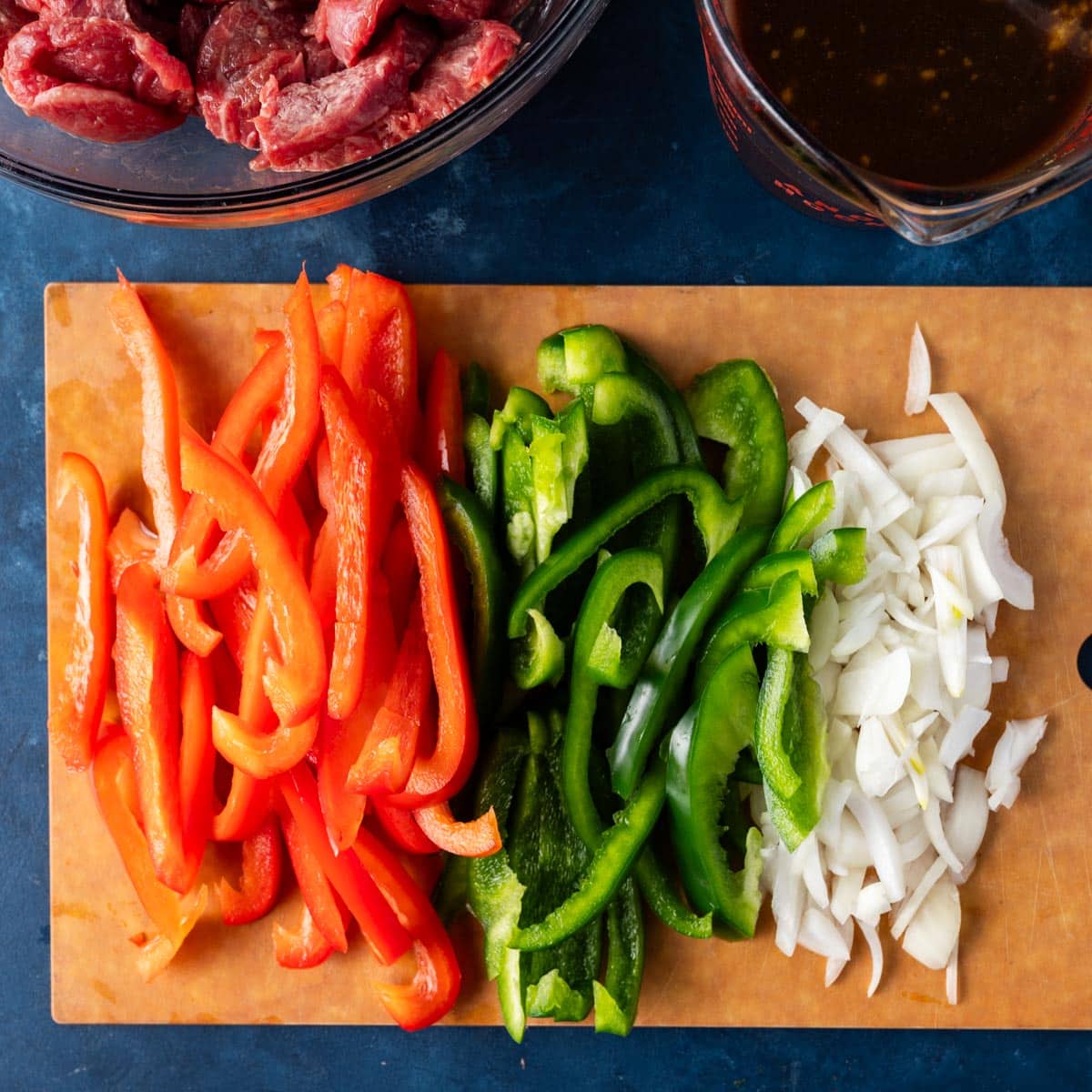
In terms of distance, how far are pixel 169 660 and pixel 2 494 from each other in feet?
1.76

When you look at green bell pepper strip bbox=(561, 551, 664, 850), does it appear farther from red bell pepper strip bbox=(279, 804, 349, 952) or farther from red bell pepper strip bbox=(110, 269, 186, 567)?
red bell pepper strip bbox=(110, 269, 186, 567)

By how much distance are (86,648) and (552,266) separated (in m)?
1.17

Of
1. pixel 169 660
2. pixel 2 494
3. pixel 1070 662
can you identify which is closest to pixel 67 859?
pixel 169 660

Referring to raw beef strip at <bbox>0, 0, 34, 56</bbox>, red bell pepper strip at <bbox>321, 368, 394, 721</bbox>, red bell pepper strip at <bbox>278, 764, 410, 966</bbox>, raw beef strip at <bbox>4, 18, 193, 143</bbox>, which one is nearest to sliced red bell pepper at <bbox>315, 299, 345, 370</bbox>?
red bell pepper strip at <bbox>321, 368, 394, 721</bbox>

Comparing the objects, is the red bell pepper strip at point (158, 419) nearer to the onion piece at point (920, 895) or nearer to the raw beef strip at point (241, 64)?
the raw beef strip at point (241, 64)

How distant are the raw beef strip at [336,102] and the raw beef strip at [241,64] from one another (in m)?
0.04

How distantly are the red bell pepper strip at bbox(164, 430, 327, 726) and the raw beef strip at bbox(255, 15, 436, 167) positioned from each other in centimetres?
56

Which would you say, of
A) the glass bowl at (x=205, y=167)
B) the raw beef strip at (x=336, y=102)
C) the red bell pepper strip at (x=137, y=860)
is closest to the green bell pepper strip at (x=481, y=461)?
the glass bowl at (x=205, y=167)

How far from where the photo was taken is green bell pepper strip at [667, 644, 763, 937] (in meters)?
2.11

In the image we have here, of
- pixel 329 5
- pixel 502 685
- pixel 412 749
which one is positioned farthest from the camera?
pixel 502 685

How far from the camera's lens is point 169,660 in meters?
2.22

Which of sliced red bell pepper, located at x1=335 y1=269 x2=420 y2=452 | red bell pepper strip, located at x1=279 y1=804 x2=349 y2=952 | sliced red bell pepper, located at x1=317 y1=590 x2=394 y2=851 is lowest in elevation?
red bell pepper strip, located at x1=279 y1=804 x2=349 y2=952

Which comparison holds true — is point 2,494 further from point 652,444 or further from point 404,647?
point 652,444

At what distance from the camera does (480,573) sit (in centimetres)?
216
